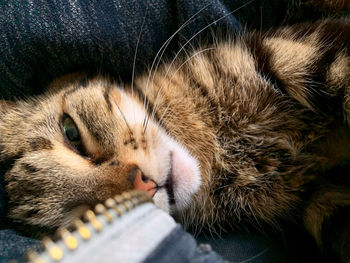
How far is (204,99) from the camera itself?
0.95m

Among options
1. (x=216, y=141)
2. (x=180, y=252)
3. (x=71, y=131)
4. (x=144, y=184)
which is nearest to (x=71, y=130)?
(x=71, y=131)

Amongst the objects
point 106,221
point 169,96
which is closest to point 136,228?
point 106,221

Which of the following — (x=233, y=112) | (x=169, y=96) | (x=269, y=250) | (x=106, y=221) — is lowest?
(x=269, y=250)

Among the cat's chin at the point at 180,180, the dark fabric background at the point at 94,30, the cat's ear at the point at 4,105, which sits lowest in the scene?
the cat's chin at the point at 180,180

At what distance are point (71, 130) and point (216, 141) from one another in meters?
0.39

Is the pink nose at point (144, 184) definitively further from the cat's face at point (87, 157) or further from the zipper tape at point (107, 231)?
the zipper tape at point (107, 231)

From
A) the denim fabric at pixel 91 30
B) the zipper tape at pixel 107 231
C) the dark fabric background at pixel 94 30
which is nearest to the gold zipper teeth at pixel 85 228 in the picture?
the zipper tape at pixel 107 231

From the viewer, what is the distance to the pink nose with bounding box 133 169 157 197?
0.75 meters

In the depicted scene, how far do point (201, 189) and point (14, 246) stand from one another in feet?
1.56

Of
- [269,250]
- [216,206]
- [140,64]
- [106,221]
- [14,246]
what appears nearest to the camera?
[106,221]

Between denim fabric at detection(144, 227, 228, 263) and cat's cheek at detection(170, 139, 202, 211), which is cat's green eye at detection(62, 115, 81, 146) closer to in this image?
cat's cheek at detection(170, 139, 202, 211)

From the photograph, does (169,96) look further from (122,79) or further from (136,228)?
(136,228)

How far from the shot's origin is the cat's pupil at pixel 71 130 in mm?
887

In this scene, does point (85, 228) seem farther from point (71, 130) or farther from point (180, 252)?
point (71, 130)
